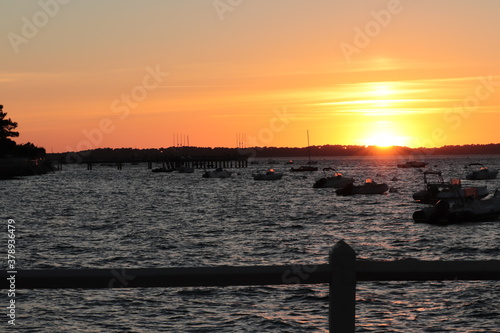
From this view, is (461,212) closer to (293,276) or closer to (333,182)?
(293,276)

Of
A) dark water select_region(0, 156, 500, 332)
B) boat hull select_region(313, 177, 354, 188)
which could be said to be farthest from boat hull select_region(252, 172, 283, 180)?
dark water select_region(0, 156, 500, 332)

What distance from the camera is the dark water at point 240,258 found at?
2170 cm

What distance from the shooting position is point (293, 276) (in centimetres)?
480

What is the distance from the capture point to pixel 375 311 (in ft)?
75.2

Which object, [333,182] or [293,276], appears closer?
[293,276]

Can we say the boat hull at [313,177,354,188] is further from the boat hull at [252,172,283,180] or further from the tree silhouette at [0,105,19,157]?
the tree silhouette at [0,105,19,157]

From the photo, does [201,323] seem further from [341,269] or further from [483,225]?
[483,225]

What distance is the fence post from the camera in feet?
15.6

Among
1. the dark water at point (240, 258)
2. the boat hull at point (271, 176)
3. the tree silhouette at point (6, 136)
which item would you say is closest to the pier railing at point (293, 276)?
the dark water at point (240, 258)

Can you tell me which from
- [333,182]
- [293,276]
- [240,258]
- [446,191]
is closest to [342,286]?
[293,276]

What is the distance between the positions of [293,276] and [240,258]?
32113 mm

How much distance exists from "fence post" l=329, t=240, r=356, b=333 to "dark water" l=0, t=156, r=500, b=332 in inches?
576

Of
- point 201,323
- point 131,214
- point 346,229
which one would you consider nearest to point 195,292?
point 201,323

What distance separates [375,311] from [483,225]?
3644cm
